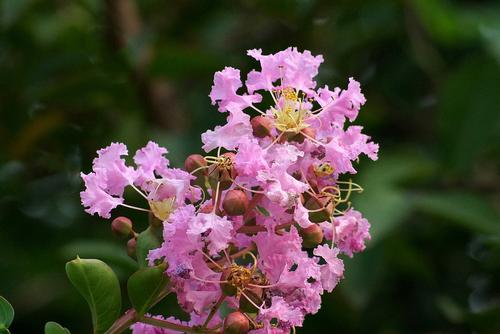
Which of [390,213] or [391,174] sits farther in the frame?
[391,174]

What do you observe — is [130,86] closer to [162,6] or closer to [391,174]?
[162,6]

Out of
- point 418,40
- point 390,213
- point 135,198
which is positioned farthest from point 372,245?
point 418,40

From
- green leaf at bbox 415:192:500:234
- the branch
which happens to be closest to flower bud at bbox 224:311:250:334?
green leaf at bbox 415:192:500:234

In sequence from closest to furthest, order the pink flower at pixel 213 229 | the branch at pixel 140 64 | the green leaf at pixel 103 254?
the pink flower at pixel 213 229 → the green leaf at pixel 103 254 → the branch at pixel 140 64

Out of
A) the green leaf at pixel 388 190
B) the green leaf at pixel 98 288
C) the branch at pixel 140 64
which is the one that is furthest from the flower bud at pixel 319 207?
the branch at pixel 140 64

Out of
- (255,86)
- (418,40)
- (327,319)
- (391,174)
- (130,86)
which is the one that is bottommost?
(255,86)

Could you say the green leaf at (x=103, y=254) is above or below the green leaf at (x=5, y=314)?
above

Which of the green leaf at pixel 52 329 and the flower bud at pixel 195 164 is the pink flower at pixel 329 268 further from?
the green leaf at pixel 52 329

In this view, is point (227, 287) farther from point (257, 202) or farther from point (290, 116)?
point (290, 116)
